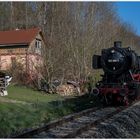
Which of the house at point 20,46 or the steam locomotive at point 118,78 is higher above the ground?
the house at point 20,46

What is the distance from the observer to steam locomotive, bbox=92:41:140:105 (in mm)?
20062

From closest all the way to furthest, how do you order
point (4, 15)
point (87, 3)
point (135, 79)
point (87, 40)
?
1. point (135, 79)
2. point (87, 40)
3. point (87, 3)
4. point (4, 15)

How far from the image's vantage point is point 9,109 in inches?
665

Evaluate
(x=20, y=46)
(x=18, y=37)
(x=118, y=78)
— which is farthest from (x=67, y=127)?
(x=18, y=37)

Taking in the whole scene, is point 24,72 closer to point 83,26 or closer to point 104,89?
point 83,26

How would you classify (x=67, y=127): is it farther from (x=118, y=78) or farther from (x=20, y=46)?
(x=20, y=46)

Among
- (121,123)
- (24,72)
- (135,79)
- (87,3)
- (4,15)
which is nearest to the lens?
(121,123)

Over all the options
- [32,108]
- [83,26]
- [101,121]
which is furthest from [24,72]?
[101,121]

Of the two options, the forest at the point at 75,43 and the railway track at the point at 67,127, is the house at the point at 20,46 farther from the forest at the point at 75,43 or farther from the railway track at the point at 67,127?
the railway track at the point at 67,127

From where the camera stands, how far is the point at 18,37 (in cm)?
4475

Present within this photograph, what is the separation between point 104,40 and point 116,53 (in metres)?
22.5

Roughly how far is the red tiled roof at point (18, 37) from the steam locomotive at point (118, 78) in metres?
23.1

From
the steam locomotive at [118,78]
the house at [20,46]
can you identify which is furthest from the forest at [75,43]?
the steam locomotive at [118,78]

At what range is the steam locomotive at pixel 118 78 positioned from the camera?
2006 cm
